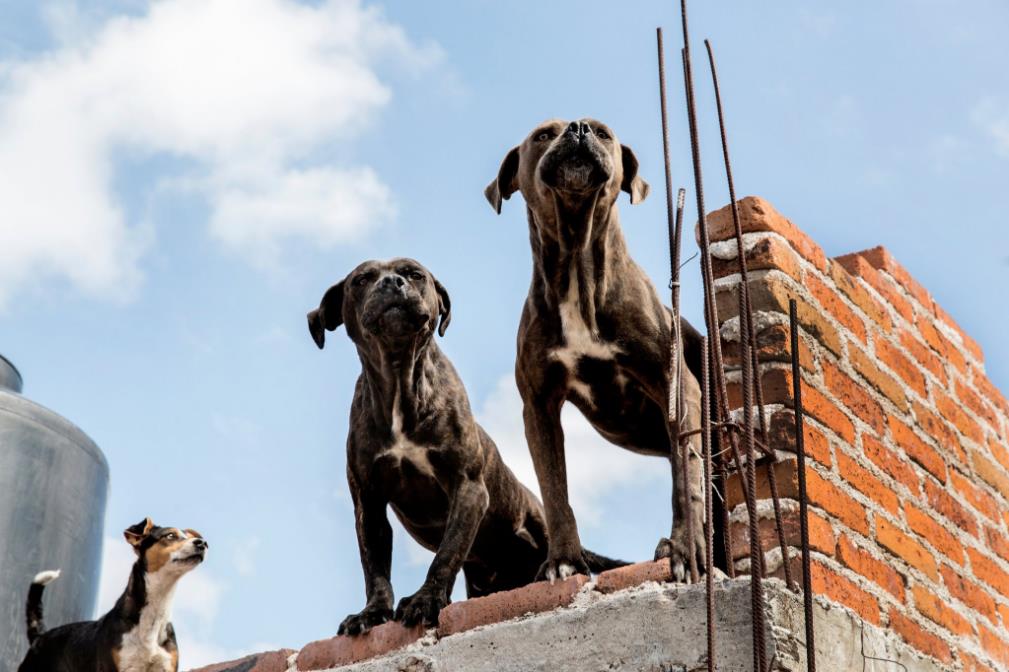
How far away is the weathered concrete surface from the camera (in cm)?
350

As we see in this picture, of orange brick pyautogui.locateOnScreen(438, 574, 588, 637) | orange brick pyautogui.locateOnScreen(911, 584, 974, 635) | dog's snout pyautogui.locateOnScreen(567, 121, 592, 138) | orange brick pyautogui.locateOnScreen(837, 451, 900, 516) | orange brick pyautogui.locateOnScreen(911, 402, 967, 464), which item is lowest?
orange brick pyautogui.locateOnScreen(438, 574, 588, 637)

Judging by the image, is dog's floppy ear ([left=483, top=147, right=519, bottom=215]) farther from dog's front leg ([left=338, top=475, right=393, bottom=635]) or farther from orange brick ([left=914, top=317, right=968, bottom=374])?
orange brick ([left=914, top=317, right=968, bottom=374])

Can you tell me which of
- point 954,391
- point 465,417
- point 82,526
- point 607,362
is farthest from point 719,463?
point 82,526

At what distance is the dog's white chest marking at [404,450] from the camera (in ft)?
15.6

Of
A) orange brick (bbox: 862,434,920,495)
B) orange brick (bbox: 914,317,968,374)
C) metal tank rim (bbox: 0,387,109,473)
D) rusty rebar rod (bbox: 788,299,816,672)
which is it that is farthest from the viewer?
metal tank rim (bbox: 0,387,109,473)

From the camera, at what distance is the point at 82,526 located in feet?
18.5

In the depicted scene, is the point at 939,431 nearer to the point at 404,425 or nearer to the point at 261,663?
the point at 404,425

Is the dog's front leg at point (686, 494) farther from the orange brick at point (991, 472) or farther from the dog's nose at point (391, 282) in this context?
the orange brick at point (991, 472)

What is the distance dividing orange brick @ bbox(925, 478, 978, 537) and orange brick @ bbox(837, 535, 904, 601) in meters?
0.55

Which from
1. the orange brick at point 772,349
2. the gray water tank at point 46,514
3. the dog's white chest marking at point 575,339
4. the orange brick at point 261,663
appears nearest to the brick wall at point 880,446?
the orange brick at point 772,349

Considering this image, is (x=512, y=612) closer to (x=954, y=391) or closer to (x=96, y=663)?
(x=96, y=663)

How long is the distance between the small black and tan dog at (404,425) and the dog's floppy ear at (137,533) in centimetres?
70

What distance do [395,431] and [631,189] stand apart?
1.16 meters

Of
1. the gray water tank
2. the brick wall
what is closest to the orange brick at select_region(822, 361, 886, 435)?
the brick wall
